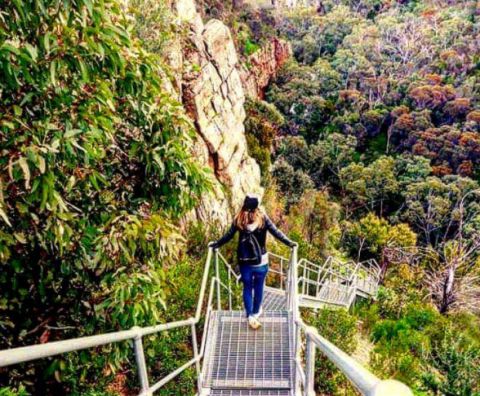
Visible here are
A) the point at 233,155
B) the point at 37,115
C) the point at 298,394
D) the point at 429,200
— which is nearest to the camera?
the point at 37,115

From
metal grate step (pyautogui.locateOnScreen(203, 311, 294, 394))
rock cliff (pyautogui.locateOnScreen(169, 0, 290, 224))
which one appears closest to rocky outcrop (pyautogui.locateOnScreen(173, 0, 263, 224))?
rock cliff (pyautogui.locateOnScreen(169, 0, 290, 224))

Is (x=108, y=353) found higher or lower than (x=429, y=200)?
higher

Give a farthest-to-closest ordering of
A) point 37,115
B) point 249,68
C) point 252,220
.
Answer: point 249,68, point 252,220, point 37,115

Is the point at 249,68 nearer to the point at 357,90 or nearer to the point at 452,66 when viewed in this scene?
the point at 357,90

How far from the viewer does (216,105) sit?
17.1m

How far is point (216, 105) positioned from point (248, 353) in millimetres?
12998

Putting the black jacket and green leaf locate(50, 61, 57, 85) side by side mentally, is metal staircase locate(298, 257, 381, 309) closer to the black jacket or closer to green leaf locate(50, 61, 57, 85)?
the black jacket

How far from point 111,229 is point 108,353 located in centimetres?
119

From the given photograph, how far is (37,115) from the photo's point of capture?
8.55 ft

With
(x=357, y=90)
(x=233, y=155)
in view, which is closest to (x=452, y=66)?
(x=357, y=90)

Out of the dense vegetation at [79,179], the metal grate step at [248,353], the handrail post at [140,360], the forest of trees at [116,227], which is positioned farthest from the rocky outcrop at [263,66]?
the handrail post at [140,360]

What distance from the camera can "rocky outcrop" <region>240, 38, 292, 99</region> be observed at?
37.9m

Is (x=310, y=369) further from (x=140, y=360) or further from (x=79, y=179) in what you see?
(x=79, y=179)

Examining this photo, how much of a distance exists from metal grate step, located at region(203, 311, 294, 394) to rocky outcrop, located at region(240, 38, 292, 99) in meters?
31.2
